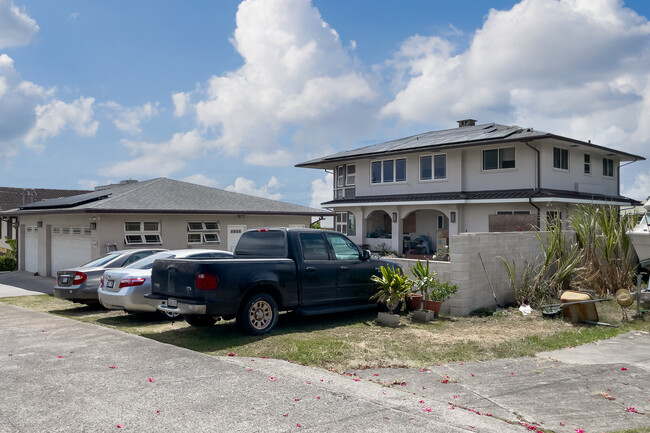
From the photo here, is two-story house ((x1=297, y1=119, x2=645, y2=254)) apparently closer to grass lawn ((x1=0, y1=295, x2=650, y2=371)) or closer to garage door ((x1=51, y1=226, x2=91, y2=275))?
grass lawn ((x1=0, y1=295, x2=650, y2=371))

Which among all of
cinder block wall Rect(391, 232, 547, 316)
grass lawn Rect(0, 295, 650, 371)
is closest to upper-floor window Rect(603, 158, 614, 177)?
cinder block wall Rect(391, 232, 547, 316)

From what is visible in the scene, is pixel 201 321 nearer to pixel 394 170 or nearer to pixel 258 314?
pixel 258 314

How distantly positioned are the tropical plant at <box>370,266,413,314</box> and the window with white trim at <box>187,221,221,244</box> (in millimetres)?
10955

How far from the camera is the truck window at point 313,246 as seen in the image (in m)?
10.2

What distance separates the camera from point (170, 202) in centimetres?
1973

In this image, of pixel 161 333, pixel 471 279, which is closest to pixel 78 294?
pixel 161 333

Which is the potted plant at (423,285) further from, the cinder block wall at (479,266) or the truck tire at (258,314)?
the truck tire at (258,314)

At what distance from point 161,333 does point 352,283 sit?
3.71 m

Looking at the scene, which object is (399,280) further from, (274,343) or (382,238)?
(382,238)

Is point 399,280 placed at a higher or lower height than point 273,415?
higher

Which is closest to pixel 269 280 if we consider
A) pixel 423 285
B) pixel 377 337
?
pixel 377 337

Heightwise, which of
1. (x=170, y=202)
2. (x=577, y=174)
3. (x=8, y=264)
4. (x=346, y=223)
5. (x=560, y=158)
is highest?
(x=560, y=158)

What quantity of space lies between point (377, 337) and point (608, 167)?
21579 millimetres

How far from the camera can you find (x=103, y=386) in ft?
20.2
